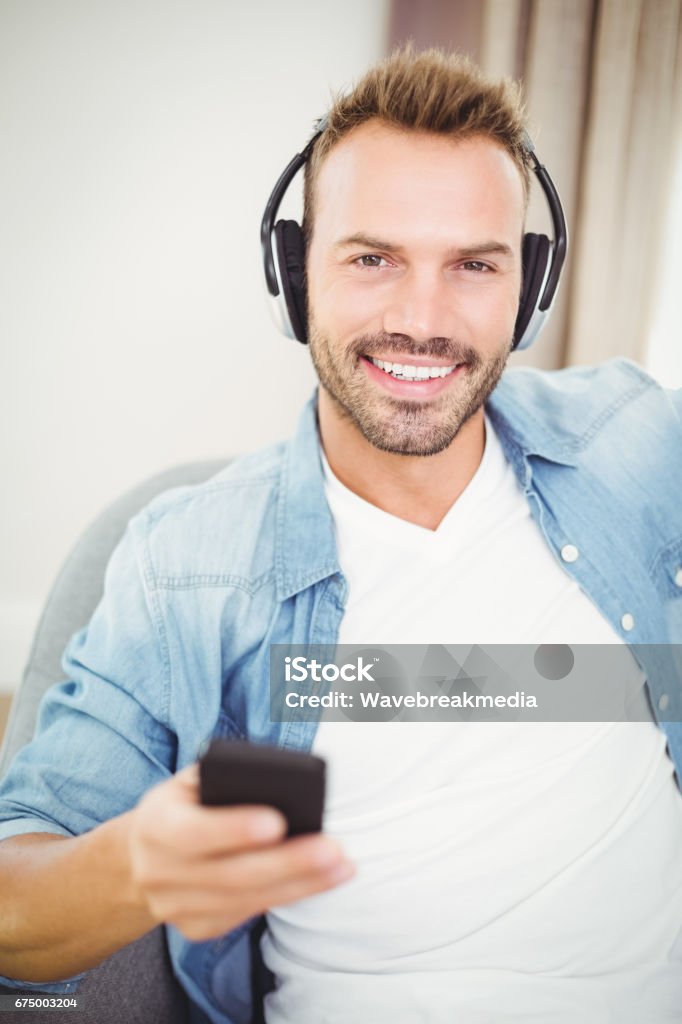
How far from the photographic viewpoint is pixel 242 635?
801mm

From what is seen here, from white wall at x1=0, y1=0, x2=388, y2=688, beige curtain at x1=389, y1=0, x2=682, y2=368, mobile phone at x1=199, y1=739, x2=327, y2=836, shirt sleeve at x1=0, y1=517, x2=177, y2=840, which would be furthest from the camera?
white wall at x1=0, y1=0, x2=388, y2=688

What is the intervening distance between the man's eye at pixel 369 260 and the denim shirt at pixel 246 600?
0.67 ft

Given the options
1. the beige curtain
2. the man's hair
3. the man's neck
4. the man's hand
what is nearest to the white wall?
the beige curtain

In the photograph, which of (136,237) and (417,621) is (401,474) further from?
(136,237)

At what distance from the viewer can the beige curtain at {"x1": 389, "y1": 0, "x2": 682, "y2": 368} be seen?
142 cm

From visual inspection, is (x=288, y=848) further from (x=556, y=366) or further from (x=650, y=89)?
(x=650, y=89)

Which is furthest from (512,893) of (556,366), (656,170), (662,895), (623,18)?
(623,18)

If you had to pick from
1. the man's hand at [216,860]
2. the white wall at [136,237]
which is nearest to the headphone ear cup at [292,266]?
the man's hand at [216,860]

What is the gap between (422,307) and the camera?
81cm

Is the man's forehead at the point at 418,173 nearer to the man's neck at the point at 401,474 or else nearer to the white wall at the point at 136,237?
the man's neck at the point at 401,474

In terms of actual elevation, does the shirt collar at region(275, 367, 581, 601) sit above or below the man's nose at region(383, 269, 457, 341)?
below

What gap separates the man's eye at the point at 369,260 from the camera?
0.83 meters

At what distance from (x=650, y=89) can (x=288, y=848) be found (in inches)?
61.4

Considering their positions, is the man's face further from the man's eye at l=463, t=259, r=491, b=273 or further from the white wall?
the white wall
